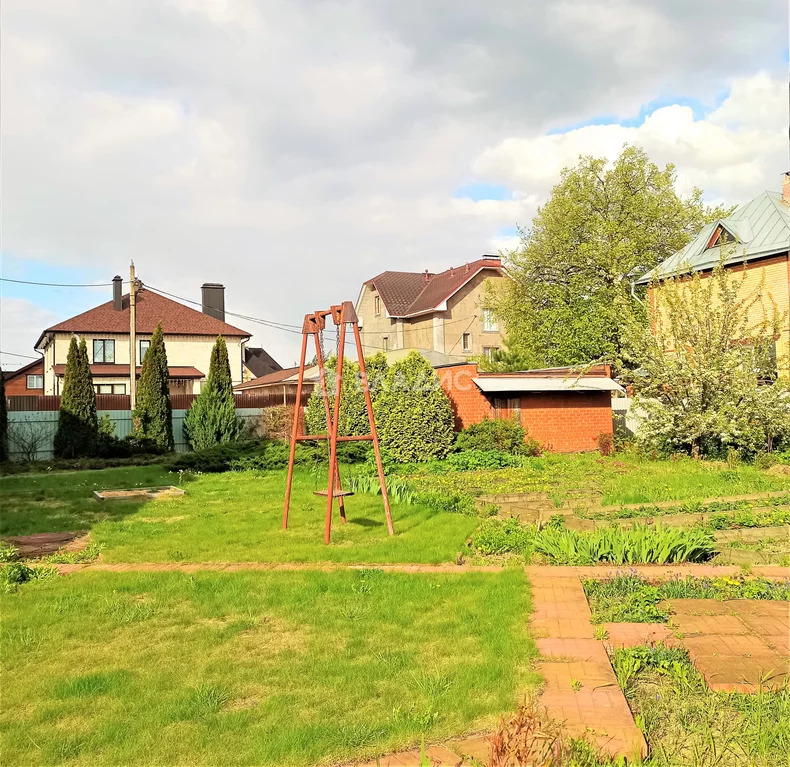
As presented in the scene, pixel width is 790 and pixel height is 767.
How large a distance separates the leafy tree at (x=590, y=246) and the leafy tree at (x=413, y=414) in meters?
15.8

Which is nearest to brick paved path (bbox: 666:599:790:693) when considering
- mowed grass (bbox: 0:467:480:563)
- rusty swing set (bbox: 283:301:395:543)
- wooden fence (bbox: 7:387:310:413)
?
mowed grass (bbox: 0:467:480:563)

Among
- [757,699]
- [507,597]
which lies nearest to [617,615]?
[507,597]

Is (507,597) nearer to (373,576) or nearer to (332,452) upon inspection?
(373,576)

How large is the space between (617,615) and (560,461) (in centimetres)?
1285

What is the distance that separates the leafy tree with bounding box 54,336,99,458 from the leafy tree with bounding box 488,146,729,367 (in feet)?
63.8

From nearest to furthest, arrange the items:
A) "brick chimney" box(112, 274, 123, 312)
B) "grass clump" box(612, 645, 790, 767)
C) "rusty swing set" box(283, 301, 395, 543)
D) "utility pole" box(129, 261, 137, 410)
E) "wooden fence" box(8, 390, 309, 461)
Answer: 1. "grass clump" box(612, 645, 790, 767)
2. "rusty swing set" box(283, 301, 395, 543)
3. "wooden fence" box(8, 390, 309, 461)
4. "utility pole" box(129, 261, 137, 410)
5. "brick chimney" box(112, 274, 123, 312)

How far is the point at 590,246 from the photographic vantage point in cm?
3228

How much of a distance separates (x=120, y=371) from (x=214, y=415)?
1871 centimetres

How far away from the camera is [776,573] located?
697 cm

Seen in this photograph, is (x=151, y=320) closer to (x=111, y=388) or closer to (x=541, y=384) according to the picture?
(x=111, y=388)

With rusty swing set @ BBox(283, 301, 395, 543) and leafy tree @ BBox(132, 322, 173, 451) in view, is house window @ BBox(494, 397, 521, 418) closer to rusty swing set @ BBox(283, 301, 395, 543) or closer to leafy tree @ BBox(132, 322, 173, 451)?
rusty swing set @ BBox(283, 301, 395, 543)

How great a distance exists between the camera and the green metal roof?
1031 inches

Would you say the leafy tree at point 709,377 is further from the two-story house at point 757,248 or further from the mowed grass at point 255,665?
the mowed grass at point 255,665

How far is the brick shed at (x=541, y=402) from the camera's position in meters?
20.3
